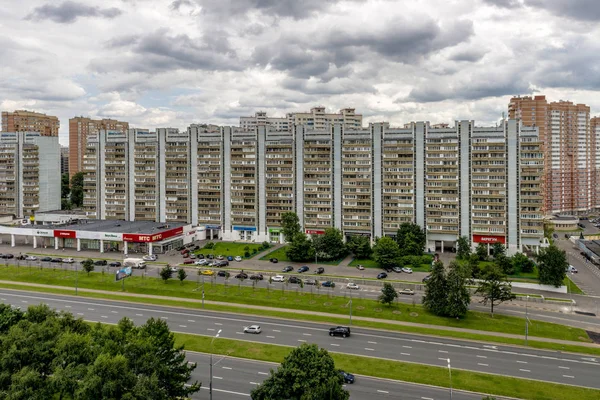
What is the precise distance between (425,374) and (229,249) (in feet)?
266

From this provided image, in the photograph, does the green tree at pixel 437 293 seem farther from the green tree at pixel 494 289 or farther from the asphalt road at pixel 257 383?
the asphalt road at pixel 257 383

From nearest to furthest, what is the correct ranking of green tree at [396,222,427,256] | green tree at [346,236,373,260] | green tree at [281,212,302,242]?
green tree at [396,222,427,256] → green tree at [346,236,373,260] → green tree at [281,212,302,242]

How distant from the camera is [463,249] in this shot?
11150 centimetres

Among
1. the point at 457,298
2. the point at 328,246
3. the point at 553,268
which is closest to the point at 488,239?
the point at 553,268

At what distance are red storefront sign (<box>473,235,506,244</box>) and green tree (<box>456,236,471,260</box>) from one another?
421 centimetres

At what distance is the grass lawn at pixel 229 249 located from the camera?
11875cm

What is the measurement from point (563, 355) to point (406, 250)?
2162 inches

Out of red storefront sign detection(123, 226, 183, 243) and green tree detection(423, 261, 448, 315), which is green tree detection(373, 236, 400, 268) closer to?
green tree detection(423, 261, 448, 315)

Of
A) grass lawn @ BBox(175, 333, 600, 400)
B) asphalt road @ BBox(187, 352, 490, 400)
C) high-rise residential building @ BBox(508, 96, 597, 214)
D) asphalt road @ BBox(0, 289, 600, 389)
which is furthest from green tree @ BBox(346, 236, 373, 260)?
high-rise residential building @ BBox(508, 96, 597, 214)

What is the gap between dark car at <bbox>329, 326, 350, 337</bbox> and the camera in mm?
62156

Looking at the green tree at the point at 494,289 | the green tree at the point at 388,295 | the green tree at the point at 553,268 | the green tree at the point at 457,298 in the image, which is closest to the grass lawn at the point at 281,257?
the green tree at the point at 388,295

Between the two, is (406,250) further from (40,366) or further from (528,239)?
(40,366)

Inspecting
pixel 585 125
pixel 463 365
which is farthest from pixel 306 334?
pixel 585 125

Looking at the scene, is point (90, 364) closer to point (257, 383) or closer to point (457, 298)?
point (257, 383)
